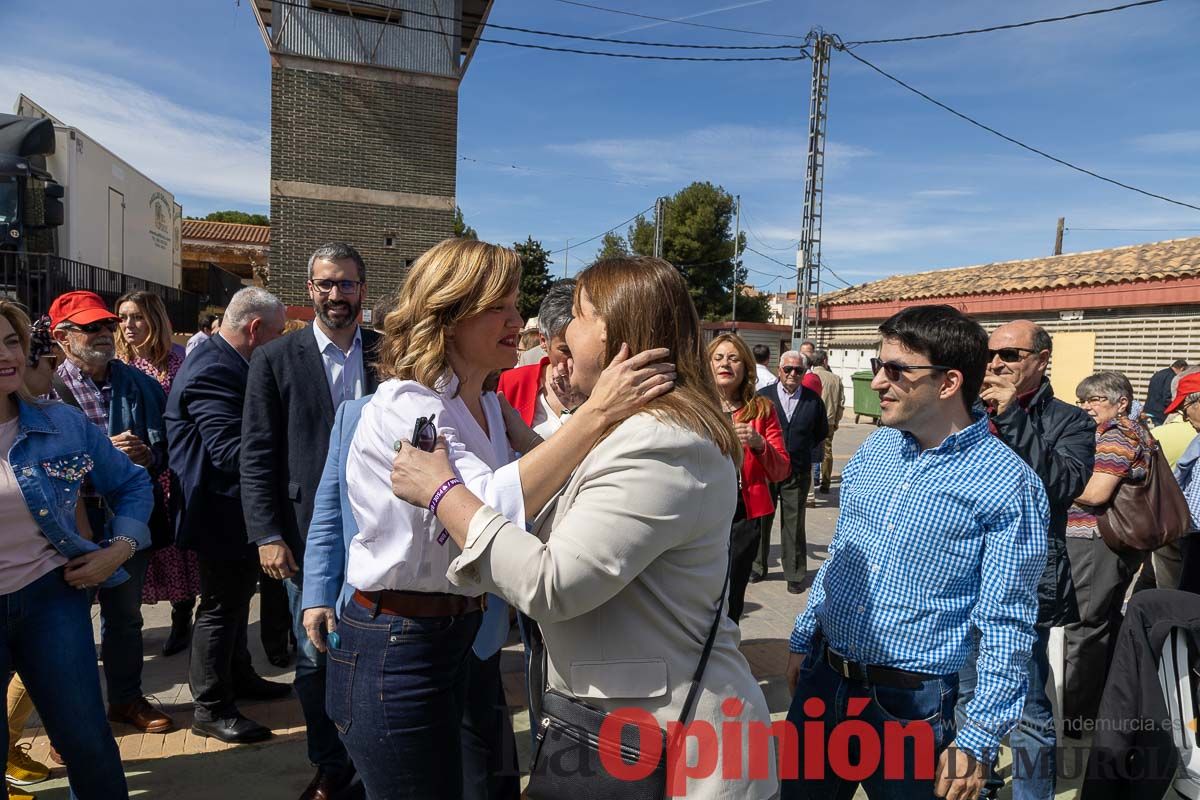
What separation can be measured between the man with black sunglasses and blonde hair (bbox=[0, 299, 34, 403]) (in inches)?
120

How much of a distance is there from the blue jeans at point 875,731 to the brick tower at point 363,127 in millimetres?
18896

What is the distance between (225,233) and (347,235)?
67.6 ft

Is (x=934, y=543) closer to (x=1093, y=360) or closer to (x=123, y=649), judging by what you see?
(x=123, y=649)

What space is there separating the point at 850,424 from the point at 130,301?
19.2 m

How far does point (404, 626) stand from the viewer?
173 centimetres

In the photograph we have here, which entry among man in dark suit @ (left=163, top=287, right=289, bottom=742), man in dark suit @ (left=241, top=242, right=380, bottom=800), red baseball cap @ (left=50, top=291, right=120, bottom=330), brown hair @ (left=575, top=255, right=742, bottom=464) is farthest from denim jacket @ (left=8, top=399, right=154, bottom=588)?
brown hair @ (left=575, top=255, right=742, bottom=464)

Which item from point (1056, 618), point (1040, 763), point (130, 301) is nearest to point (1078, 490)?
point (1056, 618)

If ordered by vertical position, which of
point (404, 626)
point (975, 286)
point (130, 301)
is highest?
point (975, 286)

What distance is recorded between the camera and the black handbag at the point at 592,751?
4.81 feet

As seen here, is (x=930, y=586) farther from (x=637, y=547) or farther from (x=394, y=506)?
(x=394, y=506)

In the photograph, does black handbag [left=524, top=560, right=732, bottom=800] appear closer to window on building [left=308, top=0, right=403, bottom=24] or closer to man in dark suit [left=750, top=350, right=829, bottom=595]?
man in dark suit [left=750, top=350, right=829, bottom=595]

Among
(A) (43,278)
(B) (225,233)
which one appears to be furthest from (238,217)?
(A) (43,278)

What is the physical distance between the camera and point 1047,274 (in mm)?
18000

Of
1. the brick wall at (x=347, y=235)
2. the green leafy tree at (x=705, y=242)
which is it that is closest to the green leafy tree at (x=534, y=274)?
the green leafy tree at (x=705, y=242)
